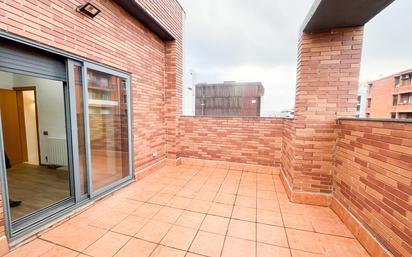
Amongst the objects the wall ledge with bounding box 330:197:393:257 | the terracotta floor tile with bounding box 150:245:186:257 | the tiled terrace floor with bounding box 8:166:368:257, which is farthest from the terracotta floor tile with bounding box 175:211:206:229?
the wall ledge with bounding box 330:197:393:257

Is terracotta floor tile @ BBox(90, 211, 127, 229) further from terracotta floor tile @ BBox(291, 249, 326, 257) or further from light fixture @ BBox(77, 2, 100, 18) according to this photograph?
light fixture @ BBox(77, 2, 100, 18)

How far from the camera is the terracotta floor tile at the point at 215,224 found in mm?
2082

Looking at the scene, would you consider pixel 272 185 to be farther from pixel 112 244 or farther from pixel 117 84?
pixel 117 84

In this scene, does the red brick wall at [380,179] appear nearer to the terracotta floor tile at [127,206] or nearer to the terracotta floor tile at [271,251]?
the terracotta floor tile at [271,251]

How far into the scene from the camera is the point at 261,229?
83.3 inches

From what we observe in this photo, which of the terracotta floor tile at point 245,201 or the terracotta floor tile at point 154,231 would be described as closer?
the terracotta floor tile at point 154,231

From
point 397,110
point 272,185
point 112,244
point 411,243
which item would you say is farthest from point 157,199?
point 397,110

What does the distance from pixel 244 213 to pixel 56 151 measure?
4710mm

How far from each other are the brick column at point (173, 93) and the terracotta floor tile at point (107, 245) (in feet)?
Answer: 9.14

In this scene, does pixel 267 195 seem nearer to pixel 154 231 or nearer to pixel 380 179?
pixel 380 179

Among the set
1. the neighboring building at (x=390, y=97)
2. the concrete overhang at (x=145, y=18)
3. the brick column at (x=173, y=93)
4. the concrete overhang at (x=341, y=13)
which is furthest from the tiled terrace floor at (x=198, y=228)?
the neighboring building at (x=390, y=97)

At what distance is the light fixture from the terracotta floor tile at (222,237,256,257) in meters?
3.44

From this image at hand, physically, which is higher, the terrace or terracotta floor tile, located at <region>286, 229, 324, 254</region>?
the terrace

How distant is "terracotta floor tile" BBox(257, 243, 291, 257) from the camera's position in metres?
1.71
